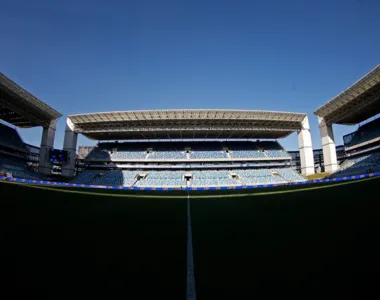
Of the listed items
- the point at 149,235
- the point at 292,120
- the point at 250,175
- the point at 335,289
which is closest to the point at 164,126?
the point at 250,175

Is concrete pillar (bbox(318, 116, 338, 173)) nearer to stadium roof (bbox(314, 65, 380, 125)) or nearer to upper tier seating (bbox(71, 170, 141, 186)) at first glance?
stadium roof (bbox(314, 65, 380, 125))

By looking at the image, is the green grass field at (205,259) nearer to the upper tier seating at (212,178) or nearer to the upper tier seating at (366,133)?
the upper tier seating at (212,178)

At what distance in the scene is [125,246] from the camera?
312 cm

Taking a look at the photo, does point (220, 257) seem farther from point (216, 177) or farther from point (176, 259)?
point (216, 177)

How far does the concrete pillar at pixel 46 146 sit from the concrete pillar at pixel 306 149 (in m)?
46.8

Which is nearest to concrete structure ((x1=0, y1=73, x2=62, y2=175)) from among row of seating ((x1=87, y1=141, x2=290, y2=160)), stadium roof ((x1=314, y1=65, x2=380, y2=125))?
row of seating ((x1=87, y1=141, x2=290, y2=160))

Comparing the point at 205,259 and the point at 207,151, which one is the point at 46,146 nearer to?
the point at 207,151

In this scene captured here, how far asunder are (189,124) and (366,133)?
33.3 metres

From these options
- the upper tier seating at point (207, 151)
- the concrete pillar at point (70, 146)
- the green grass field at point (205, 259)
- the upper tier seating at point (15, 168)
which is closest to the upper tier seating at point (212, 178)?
the upper tier seating at point (207, 151)

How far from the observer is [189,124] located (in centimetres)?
3806

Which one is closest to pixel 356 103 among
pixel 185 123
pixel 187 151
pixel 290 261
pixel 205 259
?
pixel 185 123

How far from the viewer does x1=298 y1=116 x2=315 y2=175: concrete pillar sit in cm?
3578

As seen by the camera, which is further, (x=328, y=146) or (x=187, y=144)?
(x=187, y=144)

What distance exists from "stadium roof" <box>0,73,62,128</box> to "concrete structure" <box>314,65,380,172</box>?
49073mm
